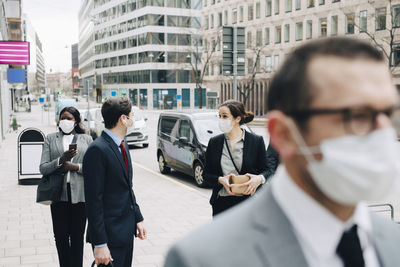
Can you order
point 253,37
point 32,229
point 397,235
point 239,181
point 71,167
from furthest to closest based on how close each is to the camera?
1. point 253,37
2. point 32,229
3. point 71,167
4. point 239,181
5. point 397,235

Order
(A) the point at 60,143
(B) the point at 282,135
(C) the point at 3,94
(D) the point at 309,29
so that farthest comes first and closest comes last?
(D) the point at 309,29 → (C) the point at 3,94 → (A) the point at 60,143 → (B) the point at 282,135

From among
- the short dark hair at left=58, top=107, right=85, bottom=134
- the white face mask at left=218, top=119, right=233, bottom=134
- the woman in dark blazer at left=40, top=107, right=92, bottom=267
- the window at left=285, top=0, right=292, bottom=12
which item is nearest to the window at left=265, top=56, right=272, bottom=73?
the window at left=285, top=0, right=292, bottom=12

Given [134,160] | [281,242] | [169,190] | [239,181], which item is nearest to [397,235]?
[281,242]

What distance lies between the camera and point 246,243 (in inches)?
52.2

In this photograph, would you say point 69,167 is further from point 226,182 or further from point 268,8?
point 268,8

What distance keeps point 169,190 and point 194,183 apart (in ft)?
4.45

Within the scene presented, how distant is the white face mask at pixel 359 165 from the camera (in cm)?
127

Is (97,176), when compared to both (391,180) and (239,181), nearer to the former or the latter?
(239,181)

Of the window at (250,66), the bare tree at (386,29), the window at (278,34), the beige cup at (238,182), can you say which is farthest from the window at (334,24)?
the beige cup at (238,182)

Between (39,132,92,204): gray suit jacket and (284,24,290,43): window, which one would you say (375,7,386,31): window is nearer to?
(284,24,290,43): window

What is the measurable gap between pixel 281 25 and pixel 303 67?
5303 cm

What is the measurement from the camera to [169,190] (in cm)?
1172

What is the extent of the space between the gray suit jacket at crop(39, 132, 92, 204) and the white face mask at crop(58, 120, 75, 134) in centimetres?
10

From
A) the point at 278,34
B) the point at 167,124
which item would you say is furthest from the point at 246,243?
the point at 278,34
